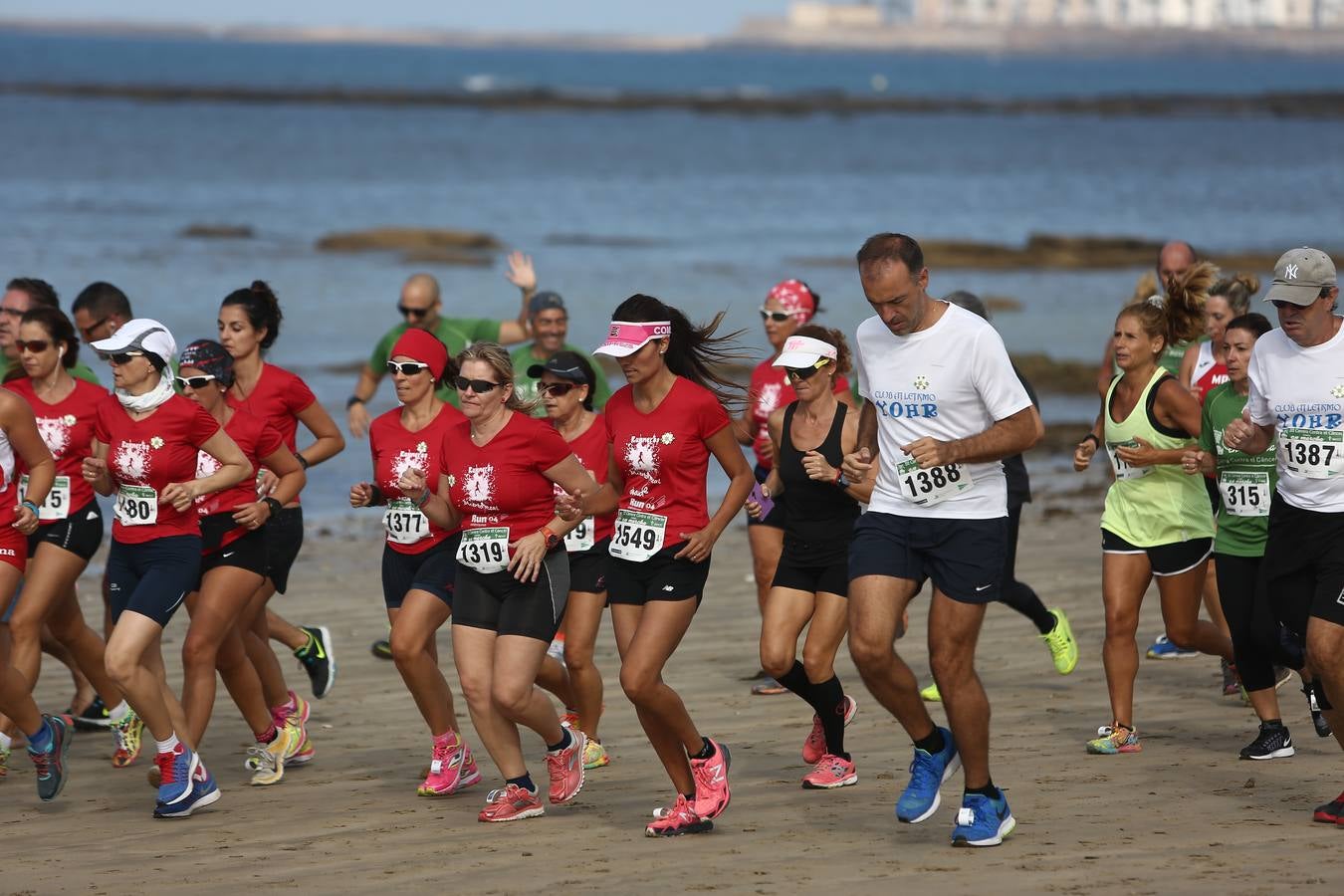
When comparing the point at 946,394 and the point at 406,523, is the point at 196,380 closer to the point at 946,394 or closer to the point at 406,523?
the point at 406,523

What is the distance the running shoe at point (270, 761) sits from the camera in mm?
7766

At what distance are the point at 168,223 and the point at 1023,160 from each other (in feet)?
132

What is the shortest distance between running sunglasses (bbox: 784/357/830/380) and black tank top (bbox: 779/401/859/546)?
260 millimetres

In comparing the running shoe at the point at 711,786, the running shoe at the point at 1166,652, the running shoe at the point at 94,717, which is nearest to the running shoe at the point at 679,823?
the running shoe at the point at 711,786

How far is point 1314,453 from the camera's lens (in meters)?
6.47

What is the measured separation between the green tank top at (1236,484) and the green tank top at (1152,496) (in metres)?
0.36

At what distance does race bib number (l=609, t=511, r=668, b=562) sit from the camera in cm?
693

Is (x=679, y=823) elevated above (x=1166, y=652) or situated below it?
above

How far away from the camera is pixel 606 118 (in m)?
104

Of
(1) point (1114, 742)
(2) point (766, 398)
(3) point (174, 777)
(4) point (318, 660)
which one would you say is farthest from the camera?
(2) point (766, 398)

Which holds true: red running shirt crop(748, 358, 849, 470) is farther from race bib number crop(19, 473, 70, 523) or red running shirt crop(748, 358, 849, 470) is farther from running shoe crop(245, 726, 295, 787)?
race bib number crop(19, 473, 70, 523)

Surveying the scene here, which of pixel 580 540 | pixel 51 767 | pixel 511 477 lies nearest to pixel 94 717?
pixel 51 767

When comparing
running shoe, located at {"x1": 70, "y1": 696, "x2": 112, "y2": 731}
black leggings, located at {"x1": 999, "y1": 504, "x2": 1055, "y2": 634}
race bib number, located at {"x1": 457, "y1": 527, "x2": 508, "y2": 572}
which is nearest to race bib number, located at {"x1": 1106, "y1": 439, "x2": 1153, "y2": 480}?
black leggings, located at {"x1": 999, "y1": 504, "x2": 1055, "y2": 634}

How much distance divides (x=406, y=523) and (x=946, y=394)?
2416 millimetres
